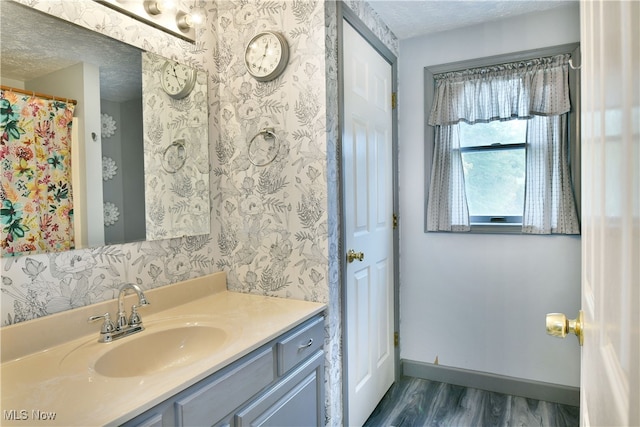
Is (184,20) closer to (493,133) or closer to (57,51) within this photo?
(57,51)

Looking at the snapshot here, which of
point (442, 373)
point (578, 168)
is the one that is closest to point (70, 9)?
point (578, 168)

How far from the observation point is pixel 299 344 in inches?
55.9

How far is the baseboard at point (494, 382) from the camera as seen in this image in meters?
2.24

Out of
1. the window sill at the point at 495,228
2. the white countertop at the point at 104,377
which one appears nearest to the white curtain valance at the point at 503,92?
the window sill at the point at 495,228

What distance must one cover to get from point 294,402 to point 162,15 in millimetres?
1651

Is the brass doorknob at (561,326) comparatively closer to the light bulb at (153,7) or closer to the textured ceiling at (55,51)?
the textured ceiling at (55,51)

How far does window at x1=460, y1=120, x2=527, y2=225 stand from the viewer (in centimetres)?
237

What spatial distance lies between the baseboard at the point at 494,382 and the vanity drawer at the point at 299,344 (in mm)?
1346

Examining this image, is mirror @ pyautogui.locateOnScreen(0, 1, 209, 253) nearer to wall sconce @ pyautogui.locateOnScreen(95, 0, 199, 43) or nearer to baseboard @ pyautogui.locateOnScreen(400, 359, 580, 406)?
wall sconce @ pyautogui.locateOnScreen(95, 0, 199, 43)

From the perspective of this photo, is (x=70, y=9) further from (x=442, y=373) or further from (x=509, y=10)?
(x=442, y=373)

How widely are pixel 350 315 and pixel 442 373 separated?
115 centimetres

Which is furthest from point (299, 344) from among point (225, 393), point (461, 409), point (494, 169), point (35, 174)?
point (494, 169)

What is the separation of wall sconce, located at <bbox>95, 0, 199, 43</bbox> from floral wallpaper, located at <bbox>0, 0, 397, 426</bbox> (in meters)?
0.04

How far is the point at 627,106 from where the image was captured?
284mm
